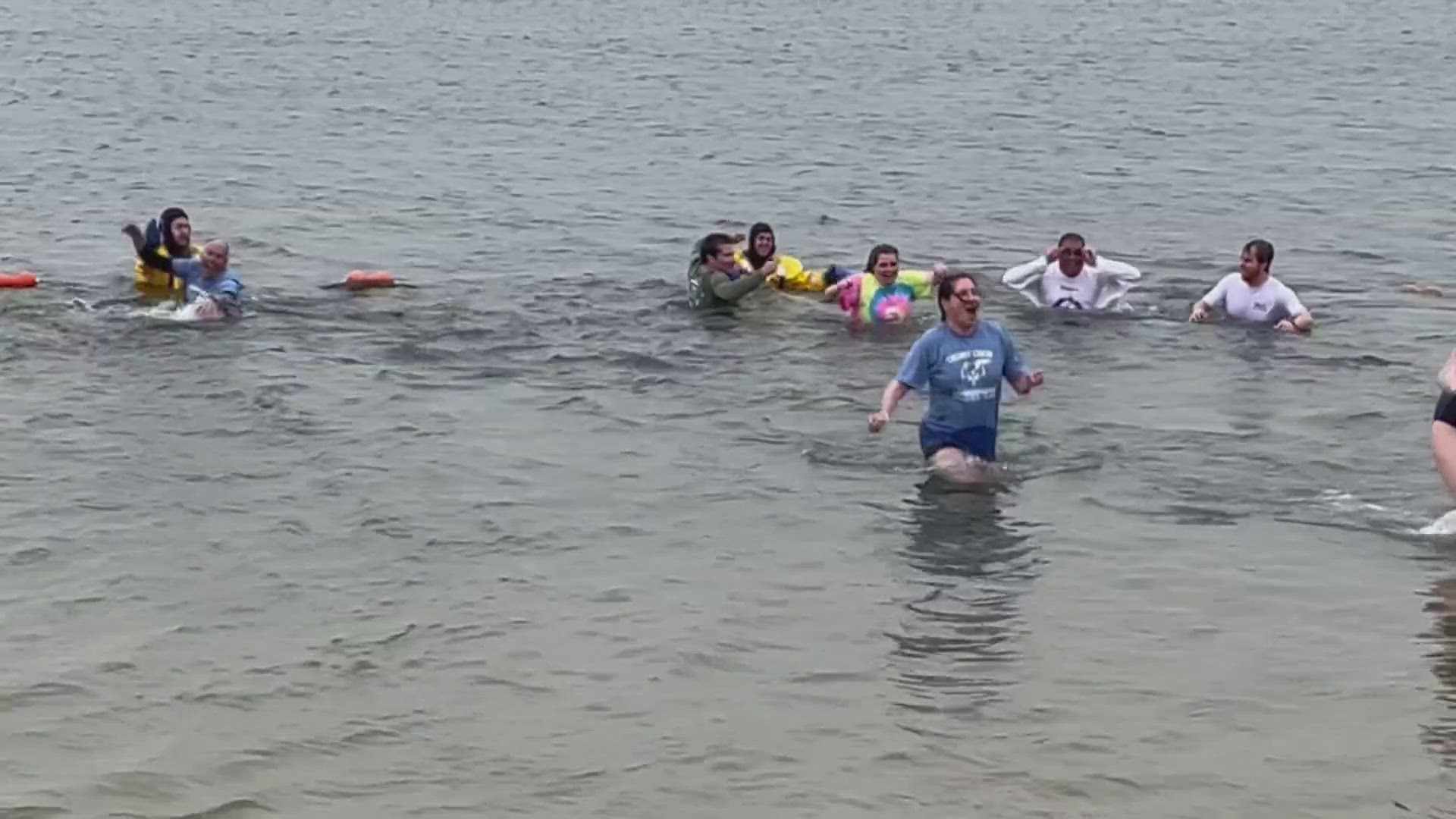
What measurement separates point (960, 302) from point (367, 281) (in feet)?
27.3

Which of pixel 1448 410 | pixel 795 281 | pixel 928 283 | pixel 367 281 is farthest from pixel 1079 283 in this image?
pixel 1448 410

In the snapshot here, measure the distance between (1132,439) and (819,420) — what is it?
2.30 meters

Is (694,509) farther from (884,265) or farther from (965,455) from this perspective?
(884,265)

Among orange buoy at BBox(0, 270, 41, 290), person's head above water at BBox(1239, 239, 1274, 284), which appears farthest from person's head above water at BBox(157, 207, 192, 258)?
person's head above water at BBox(1239, 239, 1274, 284)

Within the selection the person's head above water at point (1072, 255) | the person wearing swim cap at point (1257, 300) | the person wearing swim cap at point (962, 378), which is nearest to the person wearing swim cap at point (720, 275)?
the person's head above water at point (1072, 255)

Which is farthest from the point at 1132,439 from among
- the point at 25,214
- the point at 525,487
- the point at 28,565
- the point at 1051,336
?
the point at 25,214

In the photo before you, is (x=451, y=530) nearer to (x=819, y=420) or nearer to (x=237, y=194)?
(x=819, y=420)

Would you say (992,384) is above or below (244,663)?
above

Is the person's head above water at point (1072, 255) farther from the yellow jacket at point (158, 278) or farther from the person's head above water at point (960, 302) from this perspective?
the yellow jacket at point (158, 278)

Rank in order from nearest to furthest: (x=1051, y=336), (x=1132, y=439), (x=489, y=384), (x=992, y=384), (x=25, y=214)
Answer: (x=992, y=384) < (x=1132, y=439) < (x=489, y=384) < (x=1051, y=336) < (x=25, y=214)

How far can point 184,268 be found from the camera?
19.1 m

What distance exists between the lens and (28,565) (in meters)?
12.2

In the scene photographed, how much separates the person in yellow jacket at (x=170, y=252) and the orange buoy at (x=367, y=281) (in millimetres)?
1459

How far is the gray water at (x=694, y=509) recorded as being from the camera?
9562mm
